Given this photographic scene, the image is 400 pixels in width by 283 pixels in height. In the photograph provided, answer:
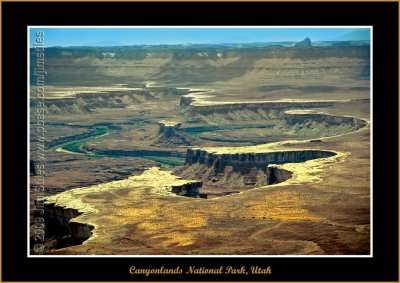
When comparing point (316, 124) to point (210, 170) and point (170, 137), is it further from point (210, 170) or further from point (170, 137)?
point (210, 170)

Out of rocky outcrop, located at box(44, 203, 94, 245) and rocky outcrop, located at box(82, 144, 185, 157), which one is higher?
rocky outcrop, located at box(82, 144, 185, 157)

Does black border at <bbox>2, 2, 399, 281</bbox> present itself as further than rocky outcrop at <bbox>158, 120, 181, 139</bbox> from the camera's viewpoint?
No

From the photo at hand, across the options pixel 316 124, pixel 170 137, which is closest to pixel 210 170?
pixel 170 137

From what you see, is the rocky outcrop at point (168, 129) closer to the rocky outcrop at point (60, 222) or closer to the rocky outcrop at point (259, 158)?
the rocky outcrop at point (259, 158)

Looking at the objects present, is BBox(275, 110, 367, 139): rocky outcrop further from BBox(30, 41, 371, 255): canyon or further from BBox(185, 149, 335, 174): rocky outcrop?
BBox(185, 149, 335, 174): rocky outcrop

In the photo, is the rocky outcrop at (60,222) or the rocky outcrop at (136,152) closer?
the rocky outcrop at (60,222)

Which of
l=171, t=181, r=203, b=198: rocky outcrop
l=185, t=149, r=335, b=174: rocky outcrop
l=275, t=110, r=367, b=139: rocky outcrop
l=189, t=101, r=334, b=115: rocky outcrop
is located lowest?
l=171, t=181, r=203, b=198: rocky outcrop

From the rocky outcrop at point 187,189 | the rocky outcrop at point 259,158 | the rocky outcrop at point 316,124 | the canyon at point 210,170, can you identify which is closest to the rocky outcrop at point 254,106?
the canyon at point 210,170

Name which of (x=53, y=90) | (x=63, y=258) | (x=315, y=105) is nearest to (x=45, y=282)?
(x=63, y=258)

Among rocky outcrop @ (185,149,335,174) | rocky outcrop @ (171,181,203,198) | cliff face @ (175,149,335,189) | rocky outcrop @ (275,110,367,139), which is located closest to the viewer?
rocky outcrop @ (171,181,203,198)

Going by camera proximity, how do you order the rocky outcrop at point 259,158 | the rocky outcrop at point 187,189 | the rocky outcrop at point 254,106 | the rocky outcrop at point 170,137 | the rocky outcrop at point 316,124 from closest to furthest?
the rocky outcrop at point 187,189, the rocky outcrop at point 259,158, the rocky outcrop at point 170,137, the rocky outcrop at point 316,124, the rocky outcrop at point 254,106

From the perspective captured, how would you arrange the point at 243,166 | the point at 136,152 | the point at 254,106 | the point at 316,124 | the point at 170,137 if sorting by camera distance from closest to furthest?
the point at 243,166 → the point at 136,152 → the point at 170,137 → the point at 316,124 → the point at 254,106

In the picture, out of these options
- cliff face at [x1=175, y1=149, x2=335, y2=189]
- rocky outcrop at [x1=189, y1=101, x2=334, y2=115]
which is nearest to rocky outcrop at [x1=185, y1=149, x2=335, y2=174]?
cliff face at [x1=175, y1=149, x2=335, y2=189]
